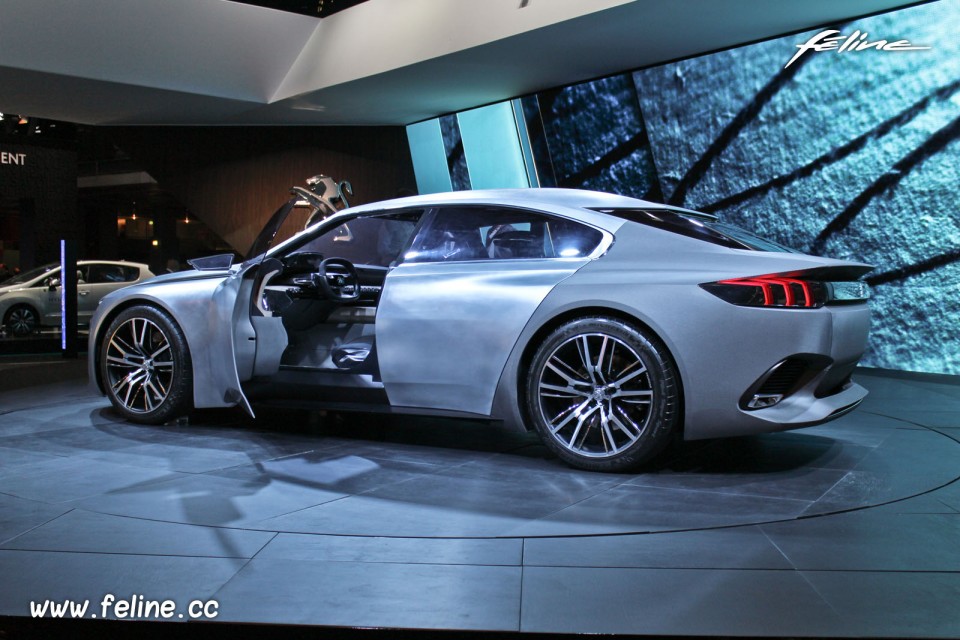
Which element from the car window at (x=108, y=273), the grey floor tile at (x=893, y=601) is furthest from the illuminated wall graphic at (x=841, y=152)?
the car window at (x=108, y=273)

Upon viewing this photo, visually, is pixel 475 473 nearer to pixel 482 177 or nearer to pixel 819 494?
pixel 819 494

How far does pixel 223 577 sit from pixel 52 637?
1.56 feet

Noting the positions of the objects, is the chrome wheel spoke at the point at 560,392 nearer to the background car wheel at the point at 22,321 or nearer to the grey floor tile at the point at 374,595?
the grey floor tile at the point at 374,595

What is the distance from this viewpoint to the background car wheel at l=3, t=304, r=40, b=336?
490 inches

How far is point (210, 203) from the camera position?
1520 centimetres

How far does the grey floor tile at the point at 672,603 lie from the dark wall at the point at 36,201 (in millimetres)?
13001

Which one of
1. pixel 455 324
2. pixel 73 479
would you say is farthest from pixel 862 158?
pixel 73 479

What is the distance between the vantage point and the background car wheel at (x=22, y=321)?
12438 millimetres

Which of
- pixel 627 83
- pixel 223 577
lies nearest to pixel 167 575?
pixel 223 577

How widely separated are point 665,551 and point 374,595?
3.24 ft

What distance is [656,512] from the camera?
3.29m

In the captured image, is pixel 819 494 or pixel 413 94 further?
pixel 413 94

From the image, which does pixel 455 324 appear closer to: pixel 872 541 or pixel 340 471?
pixel 340 471

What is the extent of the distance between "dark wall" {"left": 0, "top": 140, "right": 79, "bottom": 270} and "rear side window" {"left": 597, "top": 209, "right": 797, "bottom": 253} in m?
11.7
